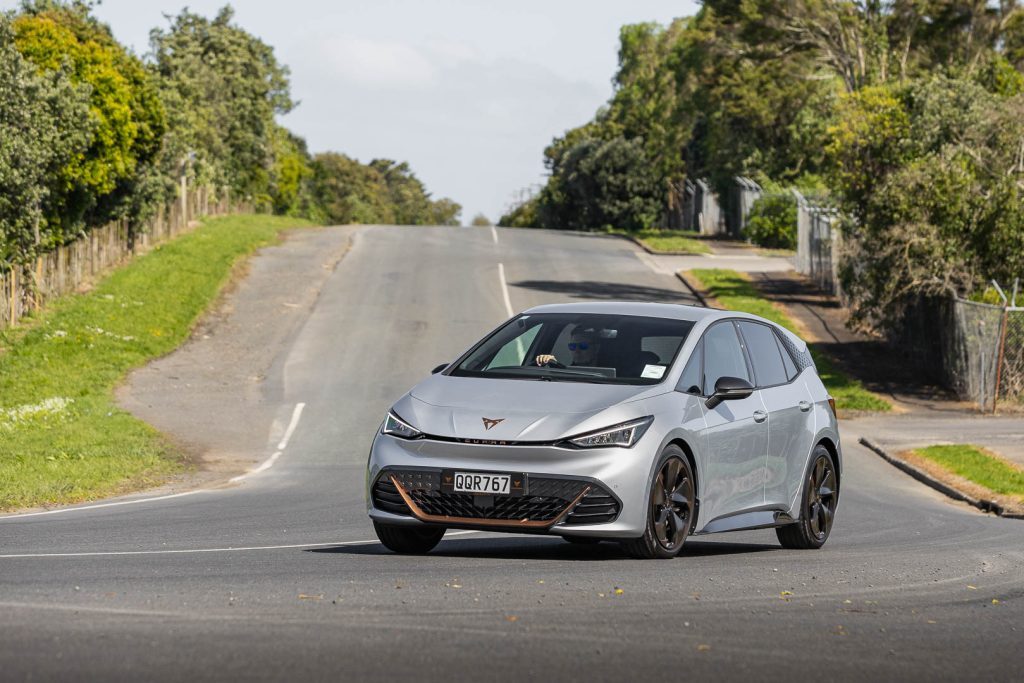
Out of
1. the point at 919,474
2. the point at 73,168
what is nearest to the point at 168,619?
the point at 919,474

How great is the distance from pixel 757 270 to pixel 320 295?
55.2 feet

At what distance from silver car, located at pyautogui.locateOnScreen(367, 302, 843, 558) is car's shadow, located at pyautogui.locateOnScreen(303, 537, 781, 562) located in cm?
24

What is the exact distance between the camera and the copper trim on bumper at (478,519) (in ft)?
30.5

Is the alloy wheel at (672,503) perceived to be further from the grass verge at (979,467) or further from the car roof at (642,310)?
the grass verge at (979,467)

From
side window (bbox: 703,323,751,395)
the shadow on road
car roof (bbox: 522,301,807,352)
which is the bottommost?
the shadow on road

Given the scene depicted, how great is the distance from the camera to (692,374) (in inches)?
410

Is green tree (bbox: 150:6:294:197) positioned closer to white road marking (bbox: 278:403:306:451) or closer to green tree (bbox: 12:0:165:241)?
green tree (bbox: 12:0:165:241)

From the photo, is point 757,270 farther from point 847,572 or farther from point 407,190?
point 407,190

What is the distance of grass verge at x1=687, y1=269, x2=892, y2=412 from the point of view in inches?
1292

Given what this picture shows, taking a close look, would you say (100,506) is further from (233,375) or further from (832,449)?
(233,375)

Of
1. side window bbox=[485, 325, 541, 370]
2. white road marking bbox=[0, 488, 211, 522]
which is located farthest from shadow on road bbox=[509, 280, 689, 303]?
side window bbox=[485, 325, 541, 370]

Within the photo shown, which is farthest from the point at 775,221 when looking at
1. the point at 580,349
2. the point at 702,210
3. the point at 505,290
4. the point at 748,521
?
the point at 580,349

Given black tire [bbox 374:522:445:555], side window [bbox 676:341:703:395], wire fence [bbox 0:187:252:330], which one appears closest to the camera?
black tire [bbox 374:522:445:555]

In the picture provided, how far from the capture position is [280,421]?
2888 cm
